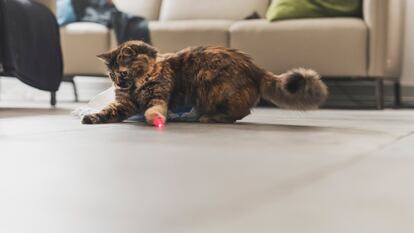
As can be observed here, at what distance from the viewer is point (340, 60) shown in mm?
2957

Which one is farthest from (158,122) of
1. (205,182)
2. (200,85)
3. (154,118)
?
(205,182)

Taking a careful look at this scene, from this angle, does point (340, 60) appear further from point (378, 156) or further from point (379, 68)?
point (378, 156)

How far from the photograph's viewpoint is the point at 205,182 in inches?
35.5

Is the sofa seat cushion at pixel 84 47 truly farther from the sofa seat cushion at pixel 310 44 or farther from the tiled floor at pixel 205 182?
the tiled floor at pixel 205 182

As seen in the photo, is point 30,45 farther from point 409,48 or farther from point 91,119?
point 409,48

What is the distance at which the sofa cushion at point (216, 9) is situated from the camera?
3.56 metres

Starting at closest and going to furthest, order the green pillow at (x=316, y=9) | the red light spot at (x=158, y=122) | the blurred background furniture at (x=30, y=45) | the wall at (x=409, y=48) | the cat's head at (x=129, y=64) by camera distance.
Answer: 1. the red light spot at (x=158, y=122)
2. the cat's head at (x=129, y=64)
3. the blurred background furniture at (x=30, y=45)
4. the green pillow at (x=316, y=9)
5. the wall at (x=409, y=48)

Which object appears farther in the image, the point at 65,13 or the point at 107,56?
the point at 65,13

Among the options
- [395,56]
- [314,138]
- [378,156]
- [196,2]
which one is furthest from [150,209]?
[196,2]

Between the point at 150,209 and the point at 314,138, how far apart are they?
2.71ft

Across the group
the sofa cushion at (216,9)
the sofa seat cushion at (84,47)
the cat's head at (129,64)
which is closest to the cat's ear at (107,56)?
the cat's head at (129,64)

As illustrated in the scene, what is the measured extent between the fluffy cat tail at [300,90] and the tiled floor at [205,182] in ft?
0.78

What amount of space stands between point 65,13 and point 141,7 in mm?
476

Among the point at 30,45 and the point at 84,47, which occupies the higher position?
the point at 30,45
